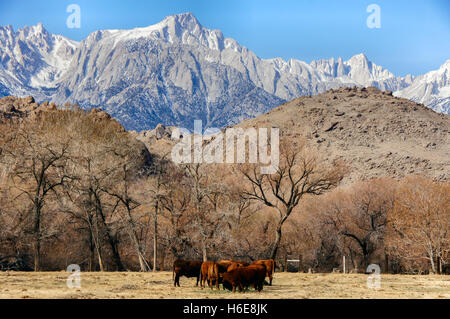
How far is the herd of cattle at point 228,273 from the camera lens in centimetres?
1970

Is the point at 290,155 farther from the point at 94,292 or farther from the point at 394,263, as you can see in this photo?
the point at 394,263

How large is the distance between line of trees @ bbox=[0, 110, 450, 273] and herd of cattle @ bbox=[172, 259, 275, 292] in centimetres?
1582

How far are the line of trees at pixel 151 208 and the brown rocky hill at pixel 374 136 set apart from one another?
5773 centimetres

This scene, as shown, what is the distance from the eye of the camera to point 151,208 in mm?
47938

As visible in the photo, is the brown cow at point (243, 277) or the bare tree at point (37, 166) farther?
the bare tree at point (37, 166)

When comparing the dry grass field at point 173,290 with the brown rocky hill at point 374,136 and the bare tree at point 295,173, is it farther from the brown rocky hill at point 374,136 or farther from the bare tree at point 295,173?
the brown rocky hill at point 374,136

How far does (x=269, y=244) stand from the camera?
64.2 meters

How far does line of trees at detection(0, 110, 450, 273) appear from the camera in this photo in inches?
1543

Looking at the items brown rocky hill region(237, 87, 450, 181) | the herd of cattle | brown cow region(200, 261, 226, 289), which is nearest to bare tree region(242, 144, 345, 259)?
the herd of cattle

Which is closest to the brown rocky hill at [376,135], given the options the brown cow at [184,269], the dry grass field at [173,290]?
the dry grass field at [173,290]

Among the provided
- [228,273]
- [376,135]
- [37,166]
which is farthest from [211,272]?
[376,135]

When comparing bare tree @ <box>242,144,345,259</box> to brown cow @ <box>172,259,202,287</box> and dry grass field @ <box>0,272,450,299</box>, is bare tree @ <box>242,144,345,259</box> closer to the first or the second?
dry grass field @ <box>0,272,450,299</box>
